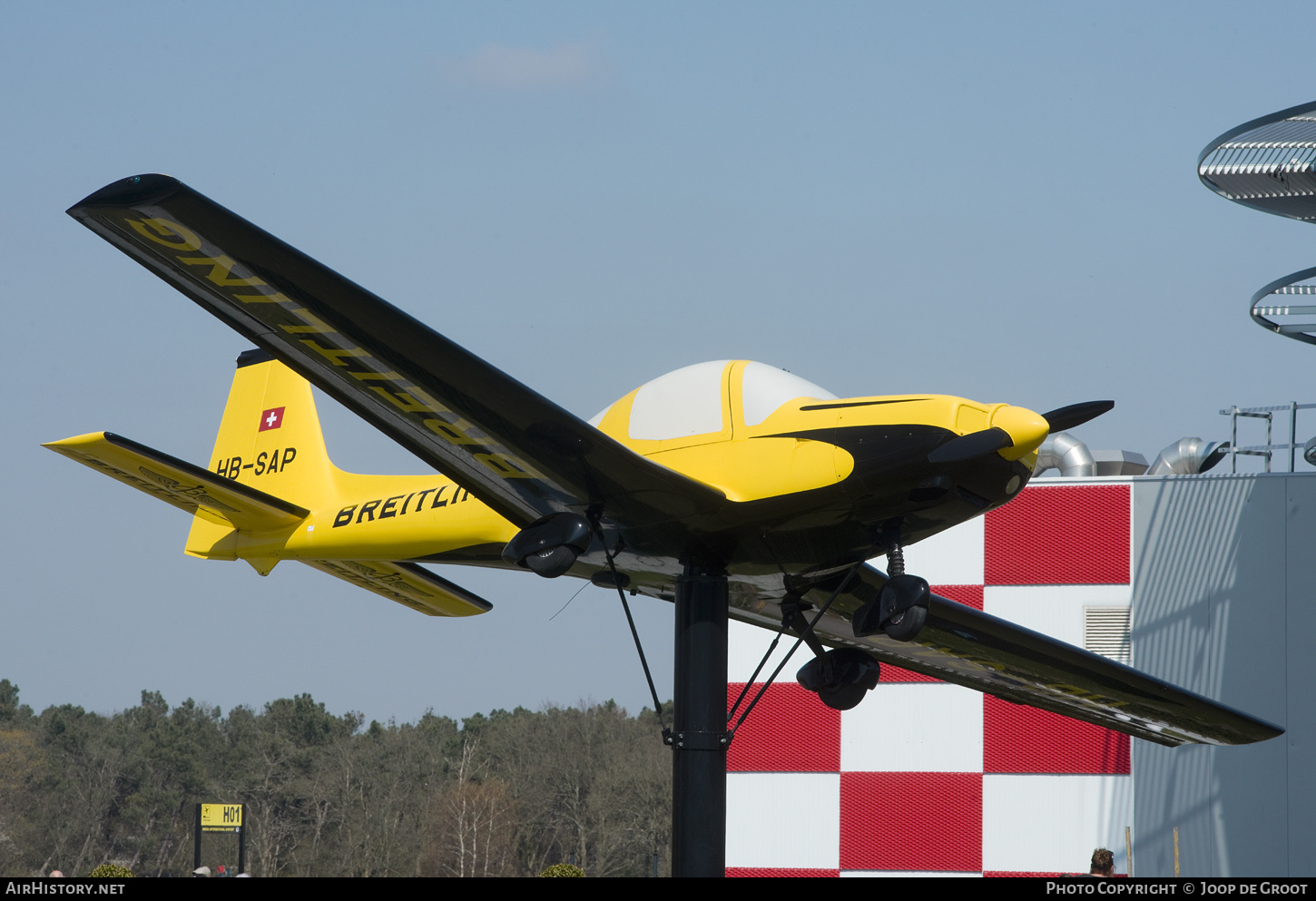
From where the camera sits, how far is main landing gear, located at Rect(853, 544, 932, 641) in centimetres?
693

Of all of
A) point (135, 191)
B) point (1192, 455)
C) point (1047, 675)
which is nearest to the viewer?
point (135, 191)

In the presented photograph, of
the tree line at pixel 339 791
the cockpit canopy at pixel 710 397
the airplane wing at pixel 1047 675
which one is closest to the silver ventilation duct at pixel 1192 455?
the airplane wing at pixel 1047 675

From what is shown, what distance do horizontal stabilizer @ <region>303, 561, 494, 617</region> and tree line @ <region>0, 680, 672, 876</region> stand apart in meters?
56.0

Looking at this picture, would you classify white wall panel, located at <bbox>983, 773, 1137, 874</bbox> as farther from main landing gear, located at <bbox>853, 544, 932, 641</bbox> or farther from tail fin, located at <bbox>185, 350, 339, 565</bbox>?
main landing gear, located at <bbox>853, 544, 932, 641</bbox>

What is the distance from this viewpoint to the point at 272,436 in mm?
12789

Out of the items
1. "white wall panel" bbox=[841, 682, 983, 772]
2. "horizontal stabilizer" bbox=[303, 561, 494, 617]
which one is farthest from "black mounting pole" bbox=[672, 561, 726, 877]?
"white wall panel" bbox=[841, 682, 983, 772]

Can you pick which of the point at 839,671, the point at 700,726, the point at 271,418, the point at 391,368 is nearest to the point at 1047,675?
the point at 839,671

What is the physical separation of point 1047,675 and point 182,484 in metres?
7.56

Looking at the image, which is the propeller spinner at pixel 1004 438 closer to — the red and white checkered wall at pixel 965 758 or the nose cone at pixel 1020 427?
the nose cone at pixel 1020 427

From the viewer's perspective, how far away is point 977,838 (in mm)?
20844

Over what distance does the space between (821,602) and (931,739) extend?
1255 centimetres

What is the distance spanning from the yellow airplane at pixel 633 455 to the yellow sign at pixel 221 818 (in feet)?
69.9

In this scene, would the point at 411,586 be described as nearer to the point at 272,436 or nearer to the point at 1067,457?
the point at 272,436
